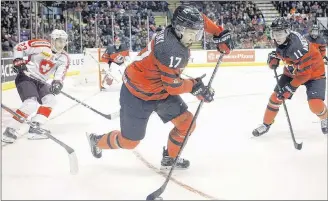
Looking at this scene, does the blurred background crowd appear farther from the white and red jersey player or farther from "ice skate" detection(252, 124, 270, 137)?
"ice skate" detection(252, 124, 270, 137)

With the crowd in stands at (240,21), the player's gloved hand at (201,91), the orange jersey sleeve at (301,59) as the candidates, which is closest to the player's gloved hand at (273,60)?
the orange jersey sleeve at (301,59)

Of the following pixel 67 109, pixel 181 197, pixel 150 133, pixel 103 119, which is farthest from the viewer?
pixel 67 109

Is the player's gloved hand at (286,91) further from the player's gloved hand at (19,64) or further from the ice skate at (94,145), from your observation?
the player's gloved hand at (19,64)

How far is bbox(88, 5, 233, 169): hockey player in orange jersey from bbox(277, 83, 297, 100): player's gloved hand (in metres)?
0.76

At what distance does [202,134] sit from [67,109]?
5.71 ft

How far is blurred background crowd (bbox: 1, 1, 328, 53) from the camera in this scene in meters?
6.75

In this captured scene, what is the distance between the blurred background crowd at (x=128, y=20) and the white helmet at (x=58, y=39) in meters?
3.03

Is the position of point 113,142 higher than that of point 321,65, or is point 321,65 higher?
point 321,65

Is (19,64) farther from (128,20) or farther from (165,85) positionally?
(128,20)

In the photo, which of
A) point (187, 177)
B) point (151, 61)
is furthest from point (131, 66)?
point (187, 177)

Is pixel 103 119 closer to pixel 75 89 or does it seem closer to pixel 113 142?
pixel 113 142

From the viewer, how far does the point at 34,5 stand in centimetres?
683

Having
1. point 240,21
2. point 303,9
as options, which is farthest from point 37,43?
point 303,9

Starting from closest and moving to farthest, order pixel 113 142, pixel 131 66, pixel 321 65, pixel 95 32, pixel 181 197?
1. pixel 181 197
2. pixel 131 66
3. pixel 113 142
4. pixel 321 65
5. pixel 95 32
